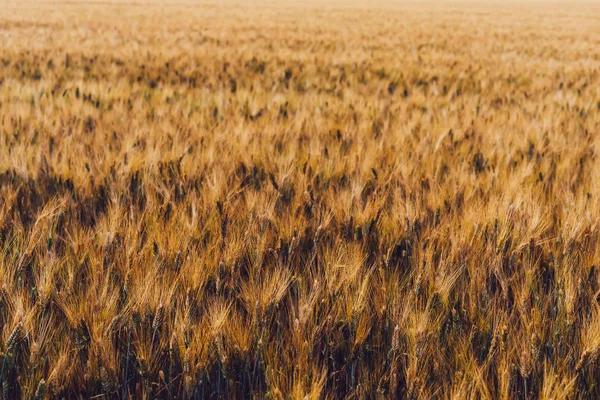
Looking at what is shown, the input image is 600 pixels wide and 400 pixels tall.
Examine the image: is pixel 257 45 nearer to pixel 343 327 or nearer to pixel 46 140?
pixel 46 140

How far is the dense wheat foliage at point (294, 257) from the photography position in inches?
38.3

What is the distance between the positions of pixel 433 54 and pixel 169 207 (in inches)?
285

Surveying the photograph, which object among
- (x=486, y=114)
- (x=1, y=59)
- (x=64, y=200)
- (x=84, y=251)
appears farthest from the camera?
(x=1, y=59)

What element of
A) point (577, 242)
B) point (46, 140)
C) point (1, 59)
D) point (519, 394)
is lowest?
point (519, 394)

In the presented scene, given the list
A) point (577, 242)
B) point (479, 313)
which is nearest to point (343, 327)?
point (479, 313)

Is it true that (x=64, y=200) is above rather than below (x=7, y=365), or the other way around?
above

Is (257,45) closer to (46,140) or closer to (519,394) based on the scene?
(46,140)

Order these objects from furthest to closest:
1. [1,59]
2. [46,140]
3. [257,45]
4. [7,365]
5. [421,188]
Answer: [257,45] < [1,59] < [46,140] < [421,188] < [7,365]

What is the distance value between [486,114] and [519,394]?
2801mm

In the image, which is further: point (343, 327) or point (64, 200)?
point (64, 200)

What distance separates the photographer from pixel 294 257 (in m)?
1.42

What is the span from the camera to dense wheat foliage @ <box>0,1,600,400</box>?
3.19 feet

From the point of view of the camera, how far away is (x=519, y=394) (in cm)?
96

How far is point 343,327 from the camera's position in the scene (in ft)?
3.67
